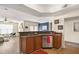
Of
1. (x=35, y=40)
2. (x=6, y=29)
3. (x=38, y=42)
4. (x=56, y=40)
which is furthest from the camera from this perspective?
(x=56, y=40)

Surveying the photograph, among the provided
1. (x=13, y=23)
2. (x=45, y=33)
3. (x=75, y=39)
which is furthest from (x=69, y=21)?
(x=13, y=23)

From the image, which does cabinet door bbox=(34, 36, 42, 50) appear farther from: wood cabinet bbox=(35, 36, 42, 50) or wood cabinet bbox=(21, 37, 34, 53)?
wood cabinet bbox=(21, 37, 34, 53)

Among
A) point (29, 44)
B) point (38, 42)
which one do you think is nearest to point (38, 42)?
point (38, 42)

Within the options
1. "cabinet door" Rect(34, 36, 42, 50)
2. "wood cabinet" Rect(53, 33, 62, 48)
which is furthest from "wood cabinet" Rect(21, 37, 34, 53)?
"wood cabinet" Rect(53, 33, 62, 48)

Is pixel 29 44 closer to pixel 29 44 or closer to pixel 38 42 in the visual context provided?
pixel 29 44

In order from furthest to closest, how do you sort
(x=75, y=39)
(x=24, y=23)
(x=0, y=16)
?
(x=75, y=39)
(x=24, y=23)
(x=0, y=16)

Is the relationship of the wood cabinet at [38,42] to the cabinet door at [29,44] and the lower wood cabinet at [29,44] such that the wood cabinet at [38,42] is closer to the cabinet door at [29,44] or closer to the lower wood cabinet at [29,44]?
the lower wood cabinet at [29,44]

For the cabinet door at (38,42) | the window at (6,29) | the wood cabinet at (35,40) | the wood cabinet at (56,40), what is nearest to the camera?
the window at (6,29)

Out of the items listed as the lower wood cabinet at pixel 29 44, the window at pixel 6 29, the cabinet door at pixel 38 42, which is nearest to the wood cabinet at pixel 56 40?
the cabinet door at pixel 38 42

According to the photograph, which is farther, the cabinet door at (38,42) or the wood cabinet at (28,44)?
the cabinet door at (38,42)

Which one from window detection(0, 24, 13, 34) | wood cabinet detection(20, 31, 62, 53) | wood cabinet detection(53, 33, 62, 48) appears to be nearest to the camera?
window detection(0, 24, 13, 34)
